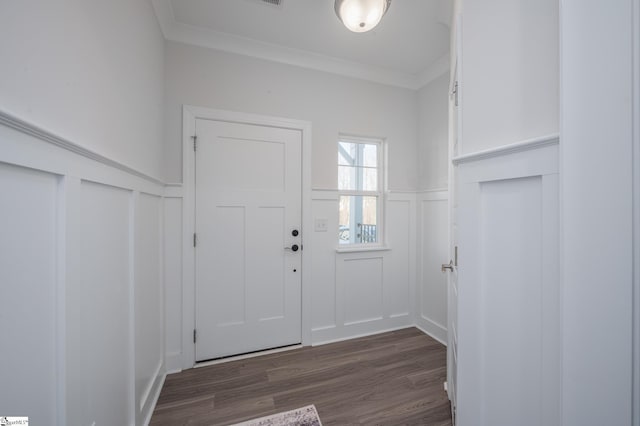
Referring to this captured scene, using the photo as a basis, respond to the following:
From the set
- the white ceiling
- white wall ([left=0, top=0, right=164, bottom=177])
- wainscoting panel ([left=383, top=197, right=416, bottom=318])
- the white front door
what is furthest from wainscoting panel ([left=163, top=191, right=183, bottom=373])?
wainscoting panel ([left=383, top=197, right=416, bottom=318])

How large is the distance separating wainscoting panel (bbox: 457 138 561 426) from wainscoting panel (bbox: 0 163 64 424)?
1338 mm

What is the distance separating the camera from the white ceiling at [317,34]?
184 cm

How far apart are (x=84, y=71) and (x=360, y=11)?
1.50 meters

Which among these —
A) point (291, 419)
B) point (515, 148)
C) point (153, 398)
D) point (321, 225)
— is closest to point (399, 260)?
point (321, 225)

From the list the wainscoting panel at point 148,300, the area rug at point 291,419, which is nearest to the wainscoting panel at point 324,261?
the area rug at point 291,419

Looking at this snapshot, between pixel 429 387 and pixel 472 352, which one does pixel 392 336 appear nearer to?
pixel 429 387

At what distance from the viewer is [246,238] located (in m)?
2.24

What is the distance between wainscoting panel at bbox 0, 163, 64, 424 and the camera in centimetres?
57

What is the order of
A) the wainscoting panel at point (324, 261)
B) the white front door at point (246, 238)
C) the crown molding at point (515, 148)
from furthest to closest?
the wainscoting panel at point (324, 261)
the white front door at point (246, 238)
the crown molding at point (515, 148)

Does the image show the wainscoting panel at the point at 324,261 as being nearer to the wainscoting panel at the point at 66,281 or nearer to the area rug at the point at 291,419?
the area rug at the point at 291,419

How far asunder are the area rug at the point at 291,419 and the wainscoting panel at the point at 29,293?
3.67 ft

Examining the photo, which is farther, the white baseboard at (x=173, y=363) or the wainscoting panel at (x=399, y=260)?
the wainscoting panel at (x=399, y=260)

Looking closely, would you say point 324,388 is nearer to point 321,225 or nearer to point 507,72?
point 321,225

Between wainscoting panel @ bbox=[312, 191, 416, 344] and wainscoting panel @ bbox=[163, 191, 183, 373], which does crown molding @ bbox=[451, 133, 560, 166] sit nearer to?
wainscoting panel @ bbox=[312, 191, 416, 344]
